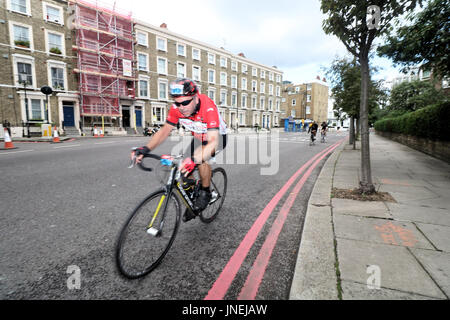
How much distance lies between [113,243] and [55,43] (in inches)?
1148

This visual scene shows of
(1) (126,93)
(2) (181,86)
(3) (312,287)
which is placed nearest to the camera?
(3) (312,287)

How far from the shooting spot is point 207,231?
3.03 m

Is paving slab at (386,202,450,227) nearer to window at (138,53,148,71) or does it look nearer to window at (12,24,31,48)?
window at (12,24,31,48)

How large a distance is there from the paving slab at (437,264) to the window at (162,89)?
33.1 meters

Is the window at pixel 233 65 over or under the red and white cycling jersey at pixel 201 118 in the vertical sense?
over

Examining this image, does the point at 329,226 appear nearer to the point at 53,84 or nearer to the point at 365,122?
the point at 365,122

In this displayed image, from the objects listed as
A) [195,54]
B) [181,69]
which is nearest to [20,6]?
[181,69]

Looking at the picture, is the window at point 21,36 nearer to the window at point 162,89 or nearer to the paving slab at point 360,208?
the window at point 162,89

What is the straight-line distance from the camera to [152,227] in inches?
90.8

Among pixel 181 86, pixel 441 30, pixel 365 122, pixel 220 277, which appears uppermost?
pixel 441 30

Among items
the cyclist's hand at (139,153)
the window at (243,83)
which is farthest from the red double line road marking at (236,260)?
the window at (243,83)

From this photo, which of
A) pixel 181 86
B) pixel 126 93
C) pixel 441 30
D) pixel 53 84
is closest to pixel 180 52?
pixel 126 93

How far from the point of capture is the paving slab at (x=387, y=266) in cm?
185

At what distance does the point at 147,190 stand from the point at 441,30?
8642 mm
